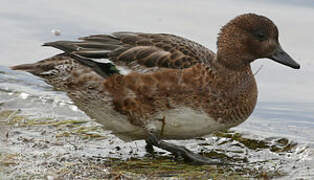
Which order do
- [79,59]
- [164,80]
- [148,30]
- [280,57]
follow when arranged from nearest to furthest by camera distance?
1. [164,80]
2. [79,59]
3. [280,57]
4. [148,30]

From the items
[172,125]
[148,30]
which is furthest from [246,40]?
[148,30]

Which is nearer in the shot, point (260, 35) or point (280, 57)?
point (260, 35)

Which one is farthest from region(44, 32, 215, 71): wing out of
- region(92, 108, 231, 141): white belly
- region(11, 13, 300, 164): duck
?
region(92, 108, 231, 141): white belly

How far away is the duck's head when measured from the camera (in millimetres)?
6539

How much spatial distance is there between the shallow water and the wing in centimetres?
84

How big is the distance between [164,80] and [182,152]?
25.5 inches

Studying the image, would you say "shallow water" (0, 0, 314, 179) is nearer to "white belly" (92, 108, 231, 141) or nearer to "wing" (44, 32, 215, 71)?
"white belly" (92, 108, 231, 141)

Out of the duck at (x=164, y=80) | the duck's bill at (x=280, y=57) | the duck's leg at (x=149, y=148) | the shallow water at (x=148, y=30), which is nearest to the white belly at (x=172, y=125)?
the duck at (x=164, y=80)

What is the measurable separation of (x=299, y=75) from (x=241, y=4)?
1971 mm

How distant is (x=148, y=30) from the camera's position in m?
10.3

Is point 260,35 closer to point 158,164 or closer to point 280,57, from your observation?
point 280,57

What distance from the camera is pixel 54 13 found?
36.9 feet

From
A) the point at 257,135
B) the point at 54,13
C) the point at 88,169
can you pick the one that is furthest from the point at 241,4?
the point at 88,169

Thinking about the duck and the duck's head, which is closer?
the duck
